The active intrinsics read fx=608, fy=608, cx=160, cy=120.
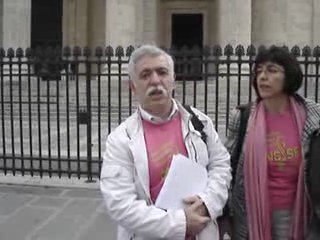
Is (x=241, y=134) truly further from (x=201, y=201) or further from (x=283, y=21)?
(x=283, y=21)

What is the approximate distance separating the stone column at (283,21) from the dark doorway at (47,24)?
30.1ft

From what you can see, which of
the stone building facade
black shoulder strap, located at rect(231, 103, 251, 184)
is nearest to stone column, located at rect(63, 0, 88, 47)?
the stone building facade

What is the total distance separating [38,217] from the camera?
6.68m

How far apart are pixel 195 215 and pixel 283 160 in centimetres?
66

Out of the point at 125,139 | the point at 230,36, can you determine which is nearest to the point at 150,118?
the point at 125,139

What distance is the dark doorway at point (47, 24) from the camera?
→ 28047 mm

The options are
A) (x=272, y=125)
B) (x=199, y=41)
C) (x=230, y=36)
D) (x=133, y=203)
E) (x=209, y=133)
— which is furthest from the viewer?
(x=199, y=41)

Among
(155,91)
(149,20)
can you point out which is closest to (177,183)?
(155,91)

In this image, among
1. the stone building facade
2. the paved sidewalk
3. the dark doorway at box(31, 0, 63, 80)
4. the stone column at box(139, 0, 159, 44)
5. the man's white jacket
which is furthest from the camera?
the dark doorway at box(31, 0, 63, 80)

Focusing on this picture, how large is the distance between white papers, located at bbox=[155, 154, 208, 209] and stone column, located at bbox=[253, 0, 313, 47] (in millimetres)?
22947

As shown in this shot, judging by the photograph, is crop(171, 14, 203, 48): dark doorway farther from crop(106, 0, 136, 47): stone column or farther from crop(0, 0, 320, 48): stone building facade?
crop(106, 0, 136, 47): stone column

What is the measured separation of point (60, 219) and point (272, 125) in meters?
3.90

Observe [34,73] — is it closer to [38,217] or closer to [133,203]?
[38,217]

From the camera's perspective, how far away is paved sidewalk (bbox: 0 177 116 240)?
19.9 ft
